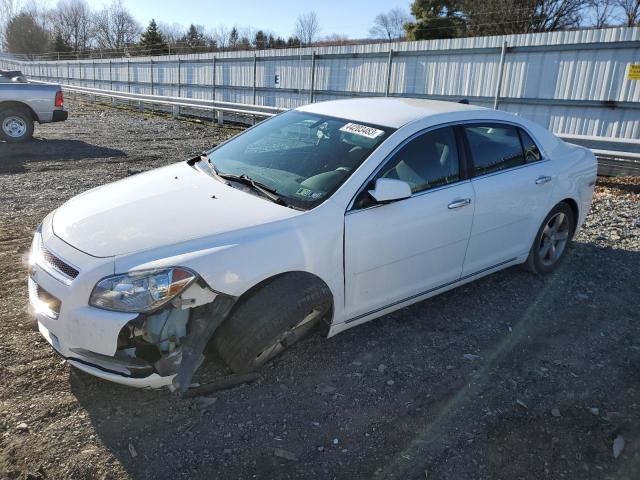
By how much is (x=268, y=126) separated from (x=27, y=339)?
2.41 metres

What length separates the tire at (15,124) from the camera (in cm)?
1221

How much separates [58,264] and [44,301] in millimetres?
231

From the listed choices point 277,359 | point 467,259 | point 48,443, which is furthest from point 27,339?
point 467,259

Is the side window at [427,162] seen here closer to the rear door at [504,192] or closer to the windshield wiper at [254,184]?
the rear door at [504,192]

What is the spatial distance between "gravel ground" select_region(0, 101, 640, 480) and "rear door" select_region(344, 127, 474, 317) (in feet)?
1.39

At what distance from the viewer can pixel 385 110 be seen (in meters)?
4.05

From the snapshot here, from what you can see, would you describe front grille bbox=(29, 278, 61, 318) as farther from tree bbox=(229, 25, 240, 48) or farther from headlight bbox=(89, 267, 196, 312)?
tree bbox=(229, 25, 240, 48)

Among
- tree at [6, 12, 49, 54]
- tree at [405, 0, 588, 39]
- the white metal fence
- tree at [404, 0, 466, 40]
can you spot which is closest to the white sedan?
the white metal fence

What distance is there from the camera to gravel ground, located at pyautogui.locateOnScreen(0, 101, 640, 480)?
8.36 feet

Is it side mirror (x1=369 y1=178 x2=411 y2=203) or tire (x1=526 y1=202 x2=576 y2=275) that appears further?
tire (x1=526 y1=202 x2=576 y2=275)

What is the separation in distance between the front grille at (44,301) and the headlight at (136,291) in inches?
11.1

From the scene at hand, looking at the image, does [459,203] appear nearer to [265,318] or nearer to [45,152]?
[265,318]

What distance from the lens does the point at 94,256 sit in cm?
275

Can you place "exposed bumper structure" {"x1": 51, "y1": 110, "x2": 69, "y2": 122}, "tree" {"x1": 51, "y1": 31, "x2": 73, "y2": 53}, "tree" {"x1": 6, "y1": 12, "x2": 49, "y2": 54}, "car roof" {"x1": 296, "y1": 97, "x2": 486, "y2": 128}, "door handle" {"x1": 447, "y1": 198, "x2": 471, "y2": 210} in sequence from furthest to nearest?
1. "tree" {"x1": 6, "y1": 12, "x2": 49, "y2": 54}
2. "tree" {"x1": 51, "y1": 31, "x2": 73, "y2": 53}
3. "exposed bumper structure" {"x1": 51, "y1": 110, "x2": 69, "y2": 122}
4. "car roof" {"x1": 296, "y1": 97, "x2": 486, "y2": 128}
5. "door handle" {"x1": 447, "y1": 198, "x2": 471, "y2": 210}
